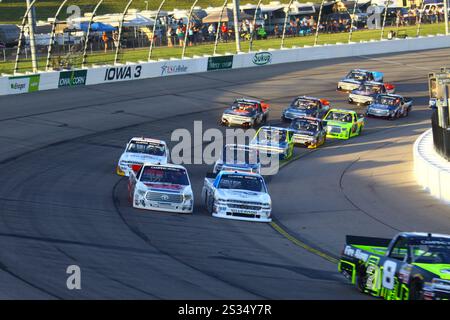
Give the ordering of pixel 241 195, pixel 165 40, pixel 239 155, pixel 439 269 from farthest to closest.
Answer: pixel 165 40
pixel 239 155
pixel 241 195
pixel 439 269

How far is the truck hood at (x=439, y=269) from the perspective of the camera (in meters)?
15.7

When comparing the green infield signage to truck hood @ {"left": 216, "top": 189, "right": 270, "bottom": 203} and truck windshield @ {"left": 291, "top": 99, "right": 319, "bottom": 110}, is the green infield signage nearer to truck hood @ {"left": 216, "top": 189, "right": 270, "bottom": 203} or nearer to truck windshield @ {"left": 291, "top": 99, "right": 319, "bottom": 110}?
truck windshield @ {"left": 291, "top": 99, "right": 319, "bottom": 110}

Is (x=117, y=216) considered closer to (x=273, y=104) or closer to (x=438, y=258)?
→ (x=438, y=258)

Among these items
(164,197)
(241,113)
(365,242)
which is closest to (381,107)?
(241,113)

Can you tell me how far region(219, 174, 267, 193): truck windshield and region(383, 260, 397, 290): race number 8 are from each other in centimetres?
1046

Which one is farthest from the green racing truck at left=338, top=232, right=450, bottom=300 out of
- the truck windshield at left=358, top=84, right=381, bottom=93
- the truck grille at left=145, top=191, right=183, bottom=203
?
the truck windshield at left=358, top=84, right=381, bottom=93

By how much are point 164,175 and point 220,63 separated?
30.7 metres

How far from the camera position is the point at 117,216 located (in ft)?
81.6

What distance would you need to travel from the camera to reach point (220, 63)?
2265 inches

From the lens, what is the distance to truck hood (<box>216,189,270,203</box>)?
2603cm

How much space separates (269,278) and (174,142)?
21.4 meters

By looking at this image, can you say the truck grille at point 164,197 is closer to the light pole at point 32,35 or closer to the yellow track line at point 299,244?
the yellow track line at point 299,244

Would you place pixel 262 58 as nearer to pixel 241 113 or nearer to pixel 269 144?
pixel 241 113
